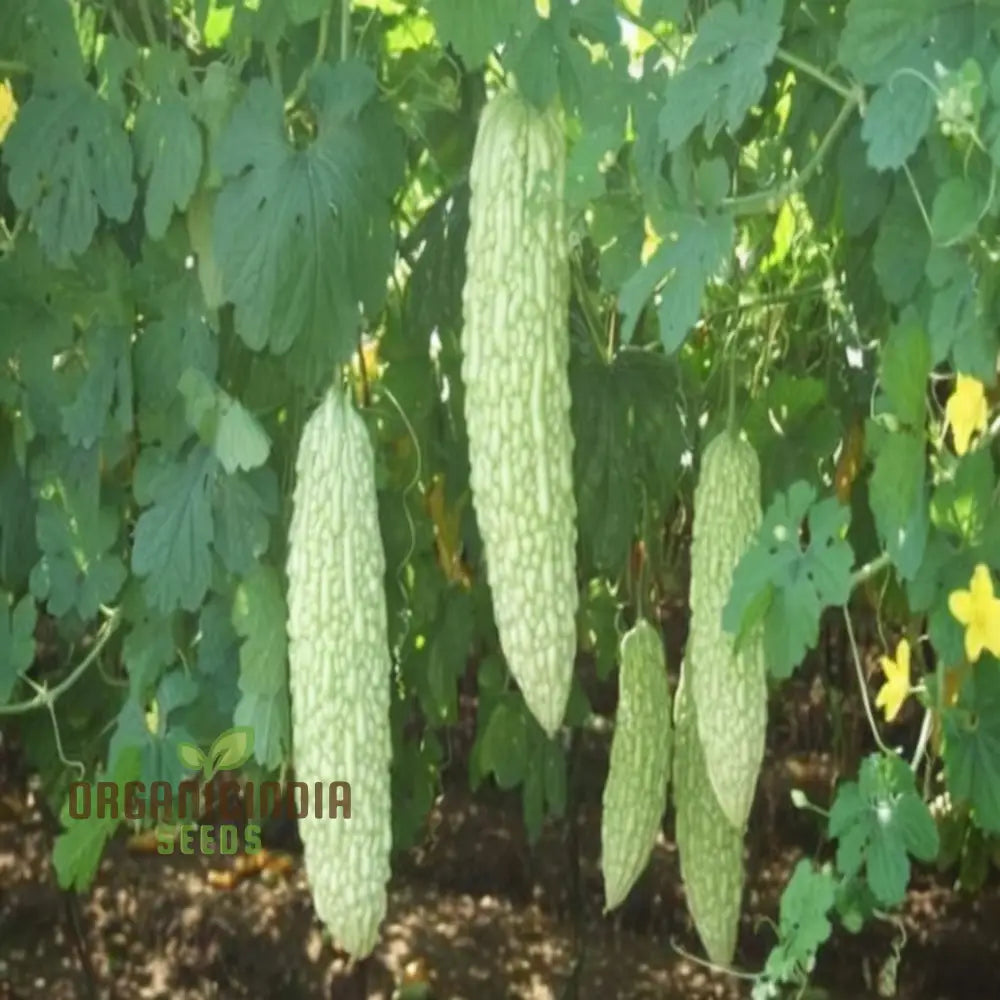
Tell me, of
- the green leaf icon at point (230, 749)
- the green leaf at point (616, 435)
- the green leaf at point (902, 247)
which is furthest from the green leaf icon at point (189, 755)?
the green leaf at point (902, 247)

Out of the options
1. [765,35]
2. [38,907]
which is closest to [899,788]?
[765,35]

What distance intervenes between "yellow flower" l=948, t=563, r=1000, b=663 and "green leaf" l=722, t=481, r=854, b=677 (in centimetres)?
7

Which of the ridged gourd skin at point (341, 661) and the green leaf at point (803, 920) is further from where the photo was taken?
the green leaf at point (803, 920)

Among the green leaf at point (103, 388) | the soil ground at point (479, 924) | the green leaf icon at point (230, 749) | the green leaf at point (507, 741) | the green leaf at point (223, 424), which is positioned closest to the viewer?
the green leaf at point (223, 424)

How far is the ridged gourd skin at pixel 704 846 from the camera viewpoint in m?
1.40

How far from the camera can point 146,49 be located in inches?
50.9

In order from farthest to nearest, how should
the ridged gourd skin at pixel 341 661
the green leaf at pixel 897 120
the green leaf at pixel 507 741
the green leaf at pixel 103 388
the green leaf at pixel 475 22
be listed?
the green leaf at pixel 507 741 < the green leaf at pixel 103 388 < the ridged gourd skin at pixel 341 661 < the green leaf at pixel 475 22 < the green leaf at pixel 897 120

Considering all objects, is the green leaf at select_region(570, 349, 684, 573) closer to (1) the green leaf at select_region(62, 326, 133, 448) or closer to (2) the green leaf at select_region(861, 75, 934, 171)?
(1) the green leaf at select_region(62, 326, 133, 448)

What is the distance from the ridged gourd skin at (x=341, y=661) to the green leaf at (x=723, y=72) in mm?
328

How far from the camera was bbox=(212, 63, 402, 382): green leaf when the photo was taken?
105cm

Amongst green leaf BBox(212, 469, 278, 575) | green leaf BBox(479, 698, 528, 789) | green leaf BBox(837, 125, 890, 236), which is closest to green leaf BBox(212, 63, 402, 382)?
green leaf BBox(212, 469, 278, 575)

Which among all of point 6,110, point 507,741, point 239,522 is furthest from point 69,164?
point 507,741

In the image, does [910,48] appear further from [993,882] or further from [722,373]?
[993,882]

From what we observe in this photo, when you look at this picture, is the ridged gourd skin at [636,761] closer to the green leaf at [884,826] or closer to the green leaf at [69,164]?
the green leaf at [884,826]
